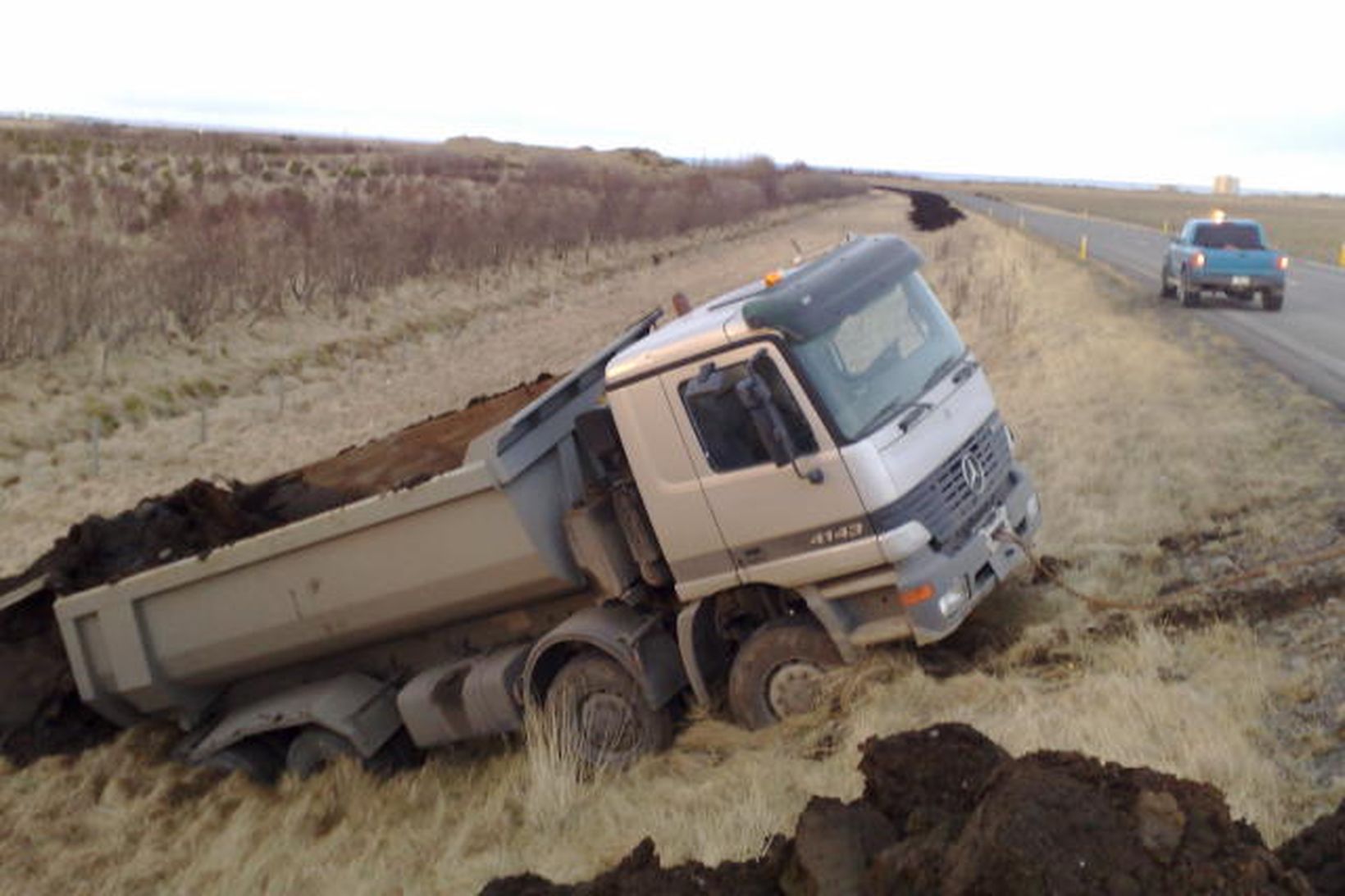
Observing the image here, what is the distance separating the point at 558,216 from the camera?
39.6m

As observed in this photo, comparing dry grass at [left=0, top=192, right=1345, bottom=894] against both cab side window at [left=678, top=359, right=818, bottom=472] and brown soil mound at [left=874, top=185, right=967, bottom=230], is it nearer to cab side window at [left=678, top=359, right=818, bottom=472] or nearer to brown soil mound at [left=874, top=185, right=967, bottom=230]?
cab side window at [left=678, top=359, right=818, bottom=472]

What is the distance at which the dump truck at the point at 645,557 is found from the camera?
6.32 m

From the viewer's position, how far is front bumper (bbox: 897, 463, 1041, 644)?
632 centimetres

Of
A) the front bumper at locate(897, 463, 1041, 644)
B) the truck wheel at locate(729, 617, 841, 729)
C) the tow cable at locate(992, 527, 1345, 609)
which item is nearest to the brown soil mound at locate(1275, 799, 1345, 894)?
the front bumper at locate(897, 463, 1041, 644)

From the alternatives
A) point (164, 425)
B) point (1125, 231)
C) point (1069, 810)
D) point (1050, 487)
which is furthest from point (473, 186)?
point (1069, 810)

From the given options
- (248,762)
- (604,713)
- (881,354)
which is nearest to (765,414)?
(881,354)

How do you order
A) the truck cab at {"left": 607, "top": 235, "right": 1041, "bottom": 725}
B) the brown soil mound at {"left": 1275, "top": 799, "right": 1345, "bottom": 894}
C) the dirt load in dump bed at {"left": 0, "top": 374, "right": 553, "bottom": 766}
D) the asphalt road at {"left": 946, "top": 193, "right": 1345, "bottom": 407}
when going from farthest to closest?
the asphalt road at {"left": 946, "top": 193, "right": 1345, "bottom": 407} → the dirt load in dump bed at {"left": 0, "top": 374, "right": 553, "bottom": 766} → the truck cab at {"left": 607, "top": 235, "right": 1041, "bottom": 725} → the brown soil mound at {"left": 1275, "top": 799, "right": 1345, "bottom": 894}

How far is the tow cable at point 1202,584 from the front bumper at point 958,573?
11cm

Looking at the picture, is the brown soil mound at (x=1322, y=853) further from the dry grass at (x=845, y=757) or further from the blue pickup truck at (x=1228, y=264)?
the blue pickup truck at (x=1228, y=264)

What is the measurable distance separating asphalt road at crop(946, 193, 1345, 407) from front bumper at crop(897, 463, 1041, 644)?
8.34 m

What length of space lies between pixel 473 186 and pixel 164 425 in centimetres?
3353

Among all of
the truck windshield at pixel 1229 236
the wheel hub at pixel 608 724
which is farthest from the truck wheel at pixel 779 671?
the truck windshield at pixel 1229 236

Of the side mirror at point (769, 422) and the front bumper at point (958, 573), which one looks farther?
the front bumper at point (958, 573)

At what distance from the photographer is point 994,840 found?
10.4 feet
